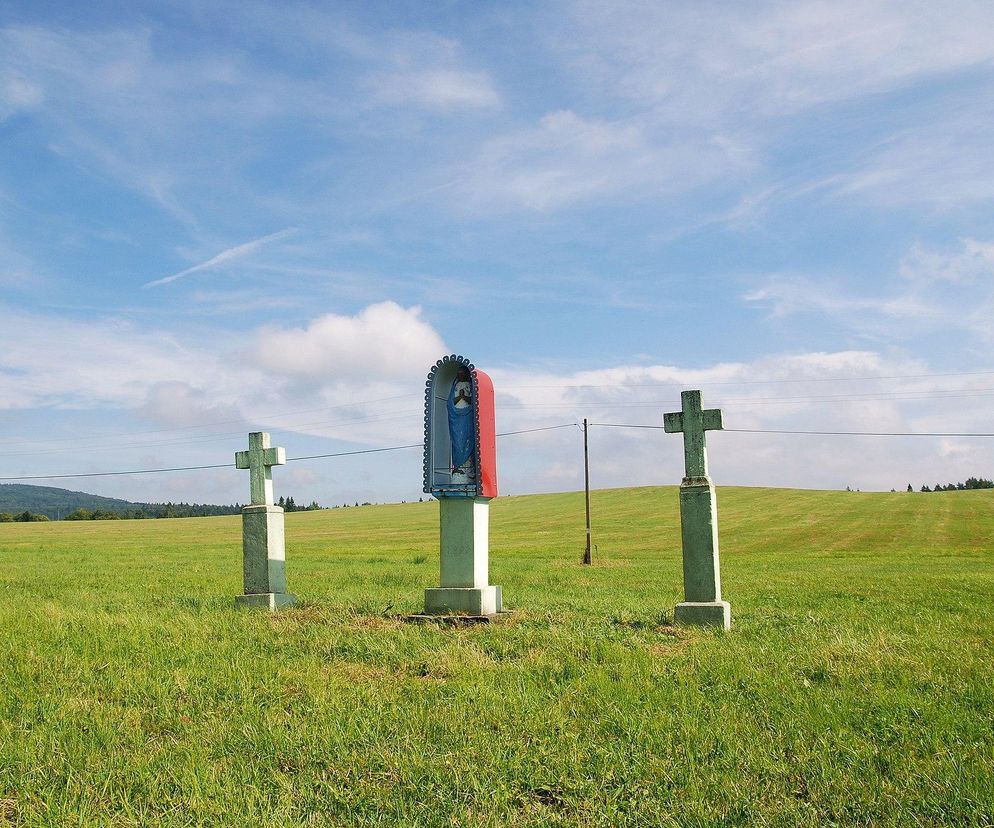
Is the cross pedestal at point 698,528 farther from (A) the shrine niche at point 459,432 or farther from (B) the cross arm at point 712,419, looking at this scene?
(A) the shrine niche at point 459,432

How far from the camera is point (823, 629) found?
31.1ft

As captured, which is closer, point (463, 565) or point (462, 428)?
point (463, 565)

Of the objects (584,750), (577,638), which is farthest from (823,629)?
(584,750)

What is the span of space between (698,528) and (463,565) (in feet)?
10.5

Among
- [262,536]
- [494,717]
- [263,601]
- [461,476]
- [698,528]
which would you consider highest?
[461,476]

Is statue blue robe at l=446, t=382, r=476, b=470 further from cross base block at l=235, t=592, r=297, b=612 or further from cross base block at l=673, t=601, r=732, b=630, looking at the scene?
Result: cross base block at l=235, t=592, r=297, b=612

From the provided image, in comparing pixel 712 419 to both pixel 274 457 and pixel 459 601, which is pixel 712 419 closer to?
pixel 459 601

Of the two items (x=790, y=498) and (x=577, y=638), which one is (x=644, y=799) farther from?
(x=790, y=498)

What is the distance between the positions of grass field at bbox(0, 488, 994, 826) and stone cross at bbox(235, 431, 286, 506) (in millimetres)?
2007

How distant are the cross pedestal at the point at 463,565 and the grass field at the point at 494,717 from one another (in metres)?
0.62

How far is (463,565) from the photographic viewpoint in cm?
1112

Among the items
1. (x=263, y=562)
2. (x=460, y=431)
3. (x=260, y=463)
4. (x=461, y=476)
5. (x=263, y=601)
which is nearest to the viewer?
(x=461, y=476)

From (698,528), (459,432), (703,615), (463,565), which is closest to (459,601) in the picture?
(463,565)

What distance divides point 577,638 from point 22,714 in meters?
5.08
